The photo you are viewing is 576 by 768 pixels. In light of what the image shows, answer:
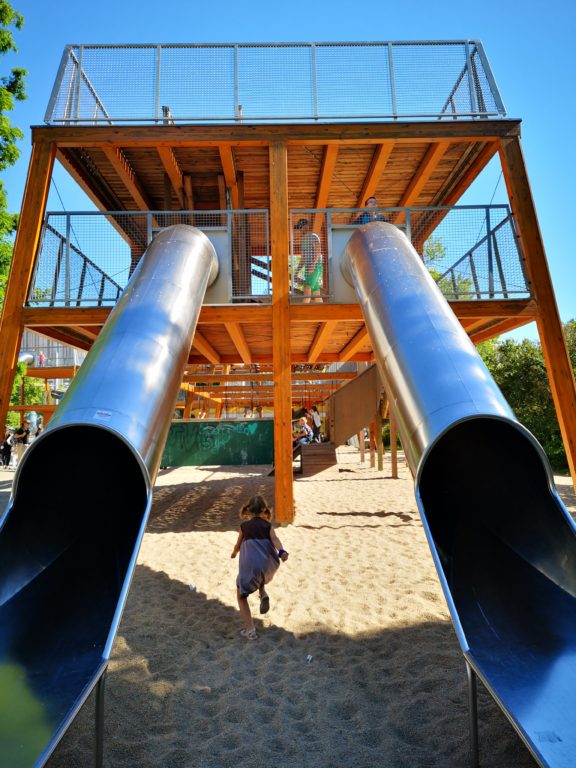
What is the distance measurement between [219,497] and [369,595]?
26.3 feet

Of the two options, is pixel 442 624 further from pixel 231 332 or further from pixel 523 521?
pixel 231 332

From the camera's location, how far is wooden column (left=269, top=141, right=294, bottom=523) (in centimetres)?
922

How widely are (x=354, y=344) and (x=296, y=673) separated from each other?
10.3 meters

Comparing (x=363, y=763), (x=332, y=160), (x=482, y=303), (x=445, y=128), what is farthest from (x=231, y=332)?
(x=363, y=763)

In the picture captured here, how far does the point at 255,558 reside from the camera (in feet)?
16.5

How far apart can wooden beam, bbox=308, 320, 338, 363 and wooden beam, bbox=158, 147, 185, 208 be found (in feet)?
13.2

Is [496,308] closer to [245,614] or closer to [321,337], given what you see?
[321,337]

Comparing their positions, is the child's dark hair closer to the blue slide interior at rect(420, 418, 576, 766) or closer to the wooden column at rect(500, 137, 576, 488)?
the blue slide interior at rect(420, 418, 576, 766)

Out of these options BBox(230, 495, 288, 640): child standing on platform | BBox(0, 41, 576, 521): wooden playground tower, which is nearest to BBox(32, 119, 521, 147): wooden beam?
BBox(0, 41, 576, 521): wooden playground tower

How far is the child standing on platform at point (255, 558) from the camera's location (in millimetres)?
4914

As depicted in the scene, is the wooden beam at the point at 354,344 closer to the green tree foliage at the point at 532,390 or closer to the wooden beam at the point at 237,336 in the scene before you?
the wooden beam at the point at 237,336

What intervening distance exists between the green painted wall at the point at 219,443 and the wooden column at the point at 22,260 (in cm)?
858

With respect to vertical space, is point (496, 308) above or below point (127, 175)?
below

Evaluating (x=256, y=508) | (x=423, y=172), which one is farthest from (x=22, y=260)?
(x=423, y=172)
